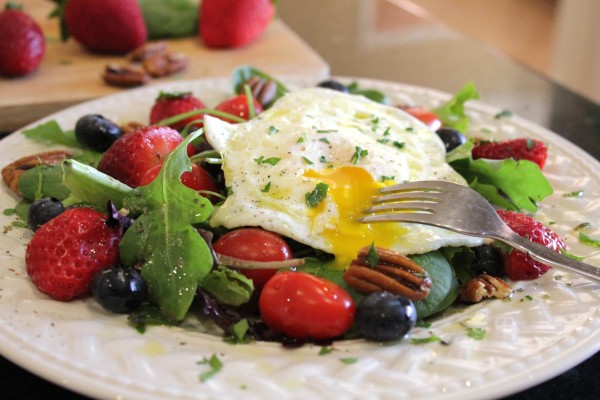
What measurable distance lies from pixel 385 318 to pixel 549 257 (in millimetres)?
524

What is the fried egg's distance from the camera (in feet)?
7.00

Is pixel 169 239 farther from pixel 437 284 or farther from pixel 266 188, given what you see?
pixel 437 284

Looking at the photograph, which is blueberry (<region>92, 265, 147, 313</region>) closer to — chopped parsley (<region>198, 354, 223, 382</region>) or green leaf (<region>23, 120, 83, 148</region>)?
chopped parsley (<region>198, 354, 223, 382</region>)

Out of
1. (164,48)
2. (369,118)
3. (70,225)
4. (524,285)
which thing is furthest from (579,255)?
(164,48)

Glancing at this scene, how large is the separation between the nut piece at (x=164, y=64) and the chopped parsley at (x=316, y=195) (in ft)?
6.42

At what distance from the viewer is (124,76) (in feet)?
12.2

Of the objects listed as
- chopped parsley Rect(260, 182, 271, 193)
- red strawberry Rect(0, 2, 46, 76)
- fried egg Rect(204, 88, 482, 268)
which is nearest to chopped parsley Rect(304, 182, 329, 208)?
fried egg Rect(204, 88, 482, 268)

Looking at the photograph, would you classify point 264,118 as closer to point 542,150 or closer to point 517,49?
point 542,150

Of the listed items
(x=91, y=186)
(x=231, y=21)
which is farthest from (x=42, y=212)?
(x=231, y=21)

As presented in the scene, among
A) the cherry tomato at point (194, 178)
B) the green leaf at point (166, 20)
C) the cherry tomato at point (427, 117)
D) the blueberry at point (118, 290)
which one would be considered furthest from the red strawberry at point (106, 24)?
the blueberry at point (118, 290)

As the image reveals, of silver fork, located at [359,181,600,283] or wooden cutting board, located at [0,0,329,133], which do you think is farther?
wooden cutting board, located at [0,0,329,133]

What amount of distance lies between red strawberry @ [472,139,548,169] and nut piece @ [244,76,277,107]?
927mm

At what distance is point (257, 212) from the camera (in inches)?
85.4

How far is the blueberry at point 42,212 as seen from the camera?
2.19 metres
